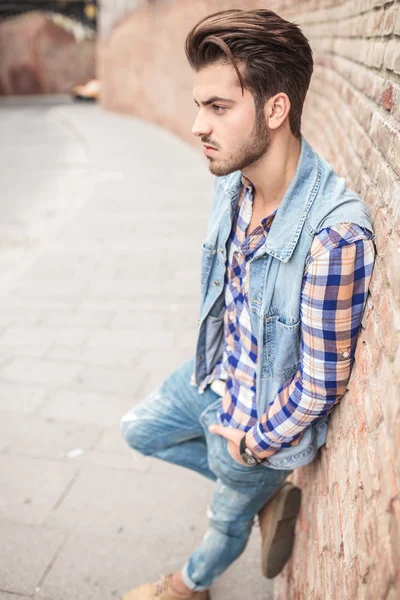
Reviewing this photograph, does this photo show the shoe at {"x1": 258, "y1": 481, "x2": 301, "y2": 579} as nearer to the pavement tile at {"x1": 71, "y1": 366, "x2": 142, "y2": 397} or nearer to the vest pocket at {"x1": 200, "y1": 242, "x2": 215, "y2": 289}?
the vest pocket at {"x1": 200, "y1": 242, "x2": 215, "y2": 289}

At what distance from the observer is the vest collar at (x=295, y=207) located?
5.95 feet

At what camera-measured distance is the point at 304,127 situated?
17.9ft

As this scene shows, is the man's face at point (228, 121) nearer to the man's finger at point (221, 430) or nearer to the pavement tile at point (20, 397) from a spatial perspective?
the man's finger at point (221, 430)

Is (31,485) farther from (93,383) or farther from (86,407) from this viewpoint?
(93,383)

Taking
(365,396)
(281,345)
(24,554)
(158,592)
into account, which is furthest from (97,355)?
(365,396)

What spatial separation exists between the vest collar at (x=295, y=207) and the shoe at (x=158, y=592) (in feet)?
4.91

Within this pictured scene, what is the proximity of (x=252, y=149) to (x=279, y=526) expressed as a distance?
4.63 ft

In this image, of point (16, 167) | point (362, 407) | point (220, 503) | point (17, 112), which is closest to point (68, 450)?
point (220, 503)

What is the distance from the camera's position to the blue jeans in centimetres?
218

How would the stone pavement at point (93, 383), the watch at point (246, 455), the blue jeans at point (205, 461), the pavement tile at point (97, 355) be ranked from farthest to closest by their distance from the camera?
1. the pavement tile at point (97, 355)
2. the stone pavement at point (93, 383)
3. the blue jeans at point (205, 461)
4. the watch at point (246, 455)

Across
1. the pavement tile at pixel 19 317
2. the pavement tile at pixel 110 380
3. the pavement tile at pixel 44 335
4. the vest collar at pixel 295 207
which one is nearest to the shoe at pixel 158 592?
the vest collar at pixel 295 207

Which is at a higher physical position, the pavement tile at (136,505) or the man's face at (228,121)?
the man's face at (228,121)

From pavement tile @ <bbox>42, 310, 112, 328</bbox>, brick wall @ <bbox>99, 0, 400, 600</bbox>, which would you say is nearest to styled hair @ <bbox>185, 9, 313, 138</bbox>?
brick wall @ <bbox>99, 0, 400, 600</bbox>

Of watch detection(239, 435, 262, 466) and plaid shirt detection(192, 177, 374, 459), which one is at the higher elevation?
plaid shirt detection(192, 177, 374, 459)
